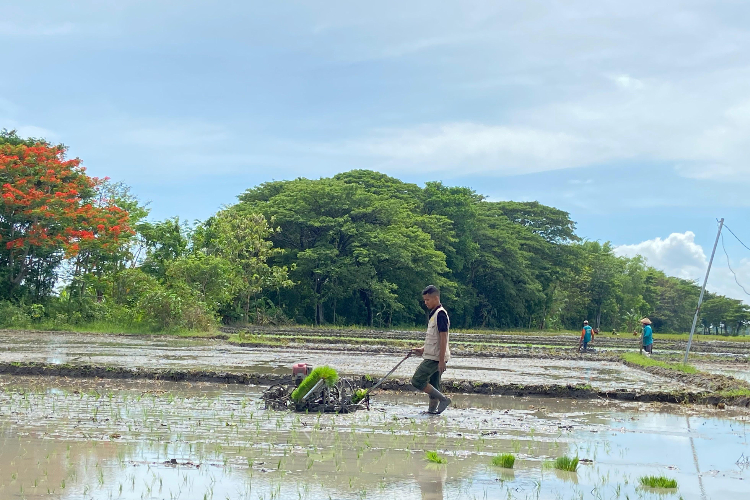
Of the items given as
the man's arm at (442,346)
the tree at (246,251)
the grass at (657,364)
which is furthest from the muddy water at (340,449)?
the tree at (246,251)

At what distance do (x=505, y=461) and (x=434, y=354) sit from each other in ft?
11.3

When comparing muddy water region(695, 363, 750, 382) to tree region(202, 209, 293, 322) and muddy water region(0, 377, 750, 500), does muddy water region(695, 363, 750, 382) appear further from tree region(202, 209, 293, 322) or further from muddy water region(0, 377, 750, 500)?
tree region(202, 209, 293, 322)

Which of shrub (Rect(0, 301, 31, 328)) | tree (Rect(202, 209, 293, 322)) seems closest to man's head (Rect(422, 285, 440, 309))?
Result: shrub (Rect(0, 301, 31, 328))

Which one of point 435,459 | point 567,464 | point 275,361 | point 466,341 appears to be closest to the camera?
point 567,464

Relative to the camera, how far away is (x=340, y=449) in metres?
7.44

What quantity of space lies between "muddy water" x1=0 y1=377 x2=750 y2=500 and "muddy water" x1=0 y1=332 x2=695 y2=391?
4.74 m

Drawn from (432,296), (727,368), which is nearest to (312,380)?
(432,296)

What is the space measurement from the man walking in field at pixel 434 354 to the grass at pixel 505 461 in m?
3.14

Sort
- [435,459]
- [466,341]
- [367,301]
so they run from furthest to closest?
[367,301]
[466,341]
[435,459]

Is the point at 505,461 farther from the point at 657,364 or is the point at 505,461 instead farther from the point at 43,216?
the point at 43,216

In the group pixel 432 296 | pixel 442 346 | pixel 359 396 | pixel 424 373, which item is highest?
pixel 432 296

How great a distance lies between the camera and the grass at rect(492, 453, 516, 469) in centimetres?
675

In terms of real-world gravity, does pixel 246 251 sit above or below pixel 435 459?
above

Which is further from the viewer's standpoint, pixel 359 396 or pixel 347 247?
pixel 347 247
